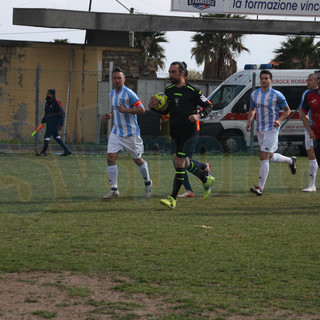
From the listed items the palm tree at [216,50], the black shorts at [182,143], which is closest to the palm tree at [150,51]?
the palm tree at [216,50]

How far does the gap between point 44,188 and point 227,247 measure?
5720 mm

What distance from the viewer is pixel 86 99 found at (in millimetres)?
25641

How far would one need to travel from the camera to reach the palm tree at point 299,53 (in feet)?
124

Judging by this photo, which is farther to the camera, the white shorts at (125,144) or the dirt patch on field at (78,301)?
the white shorts at (125,144)

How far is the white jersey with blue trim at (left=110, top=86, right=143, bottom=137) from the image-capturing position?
35.0ft

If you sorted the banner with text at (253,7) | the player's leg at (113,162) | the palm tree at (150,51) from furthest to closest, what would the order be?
the palm tree at (150,51) < the banner with text at (253,7) < the player's leg at (113,162)

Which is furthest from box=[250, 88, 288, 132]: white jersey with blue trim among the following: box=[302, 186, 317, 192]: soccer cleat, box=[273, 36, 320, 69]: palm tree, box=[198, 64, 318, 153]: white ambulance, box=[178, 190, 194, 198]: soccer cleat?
box=[273, 36, 320, 69]: palm tree

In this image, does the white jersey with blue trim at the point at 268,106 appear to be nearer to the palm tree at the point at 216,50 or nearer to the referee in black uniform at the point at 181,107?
the referee in black uniform at the point at 181,107

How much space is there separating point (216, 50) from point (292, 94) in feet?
61.6

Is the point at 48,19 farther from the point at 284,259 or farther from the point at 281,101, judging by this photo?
the point at 284,259

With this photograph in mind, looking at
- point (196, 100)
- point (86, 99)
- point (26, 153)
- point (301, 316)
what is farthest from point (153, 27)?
point (301, 316)

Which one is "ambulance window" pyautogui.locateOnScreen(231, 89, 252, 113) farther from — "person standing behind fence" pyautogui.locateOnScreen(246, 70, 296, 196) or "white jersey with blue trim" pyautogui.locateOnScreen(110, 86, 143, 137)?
"white jersey with blue trim" pyautogui.locateOnScreen(110, 86, 143, 137)

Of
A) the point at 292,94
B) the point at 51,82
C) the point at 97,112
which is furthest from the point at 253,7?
the point at 97,112

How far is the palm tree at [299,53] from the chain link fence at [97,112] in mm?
11189
